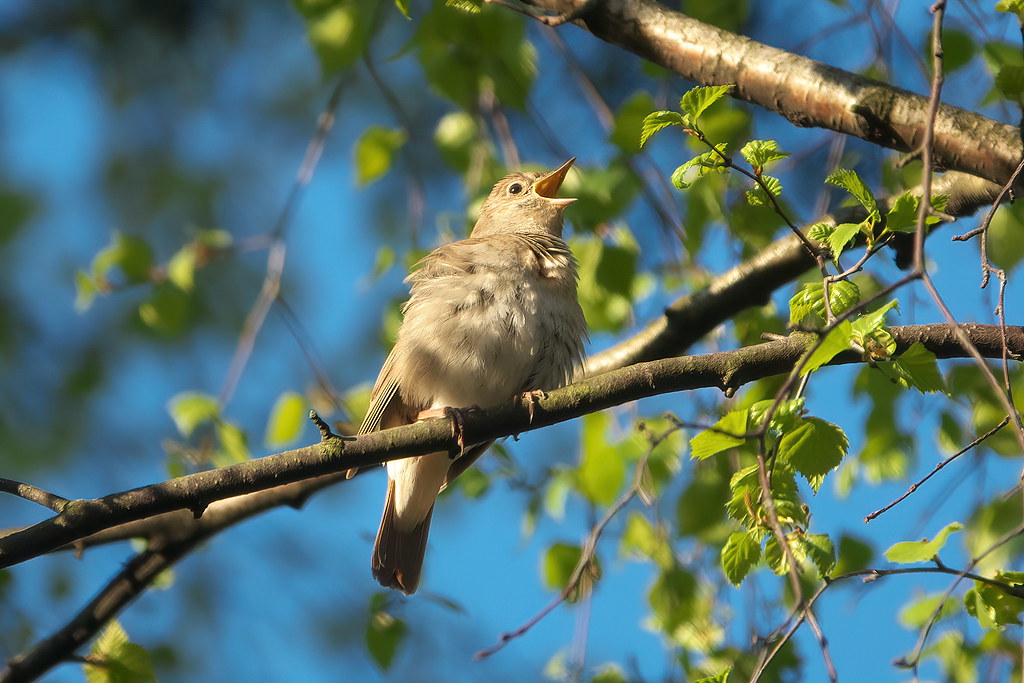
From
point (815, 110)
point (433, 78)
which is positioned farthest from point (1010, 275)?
point (433, 78)

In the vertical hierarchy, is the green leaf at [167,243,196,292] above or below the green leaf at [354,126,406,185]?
below

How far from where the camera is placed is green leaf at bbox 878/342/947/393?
2252mm

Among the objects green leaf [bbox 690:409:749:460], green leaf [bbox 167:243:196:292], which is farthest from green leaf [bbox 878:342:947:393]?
green leaf [bbox 167:243:196:292]

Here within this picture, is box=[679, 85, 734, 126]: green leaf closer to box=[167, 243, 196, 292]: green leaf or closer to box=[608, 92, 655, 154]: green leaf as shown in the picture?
box=[608, 92, 655, 154]: green leaf

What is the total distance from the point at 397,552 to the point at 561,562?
78 centimetres

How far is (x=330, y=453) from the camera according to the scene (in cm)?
266

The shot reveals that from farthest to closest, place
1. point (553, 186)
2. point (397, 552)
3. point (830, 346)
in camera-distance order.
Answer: point (553, 186)
point (397, 552)
point (830, 346)

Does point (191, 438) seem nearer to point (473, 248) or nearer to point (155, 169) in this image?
point (473, 248)

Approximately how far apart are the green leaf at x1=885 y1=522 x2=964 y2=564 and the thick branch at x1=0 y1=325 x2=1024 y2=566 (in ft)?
1.68

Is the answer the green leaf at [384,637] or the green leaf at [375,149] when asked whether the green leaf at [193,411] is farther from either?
the green leaf at [375,149]

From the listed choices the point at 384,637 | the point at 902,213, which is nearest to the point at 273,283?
the point at 384,637

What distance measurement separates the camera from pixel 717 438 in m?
2.31

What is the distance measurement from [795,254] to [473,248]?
1398 mm

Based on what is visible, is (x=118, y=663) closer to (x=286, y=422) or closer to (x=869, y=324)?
(x=286, y=422)
